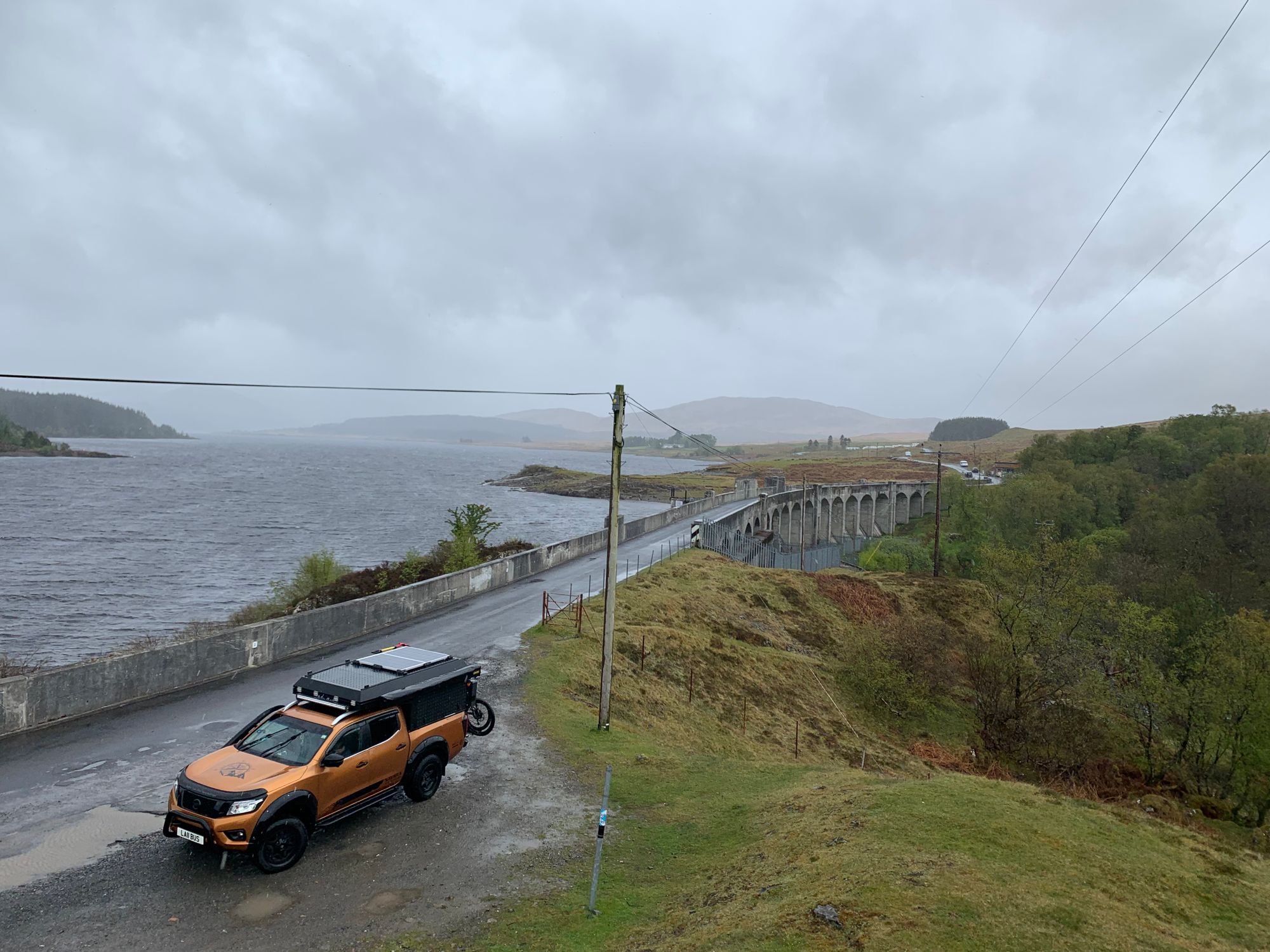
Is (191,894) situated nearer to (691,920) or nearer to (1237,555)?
(691,920)

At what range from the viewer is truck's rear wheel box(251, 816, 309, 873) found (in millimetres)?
10820

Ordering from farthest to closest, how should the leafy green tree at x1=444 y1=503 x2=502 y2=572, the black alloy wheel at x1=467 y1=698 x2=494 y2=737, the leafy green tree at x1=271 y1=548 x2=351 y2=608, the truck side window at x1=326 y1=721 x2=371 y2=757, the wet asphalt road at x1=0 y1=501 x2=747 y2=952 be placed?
the leafy green tree at x1=271 y1=548 x2=351 y2=608 → the leafy green tree at x1=444 y1=503 x2=502 y2=572 → the black alloy wheel at x1=467 y1=698 x2=494 y2=737 → the truck side window at x1=326 y1=721 x2=371 y2=757 → the wet asphalt road at x1=0 y1=501 x2=747 y2=952

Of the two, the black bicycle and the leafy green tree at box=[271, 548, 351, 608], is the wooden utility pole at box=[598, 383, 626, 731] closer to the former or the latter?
the black bicycle

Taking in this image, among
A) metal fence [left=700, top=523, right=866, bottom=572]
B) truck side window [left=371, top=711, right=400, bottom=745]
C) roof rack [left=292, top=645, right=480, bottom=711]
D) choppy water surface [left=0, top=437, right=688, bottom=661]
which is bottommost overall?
choppy water surface [left=0, top=437, right=688, bottom=661]

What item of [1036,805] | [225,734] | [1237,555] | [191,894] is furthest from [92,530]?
[1237,555]

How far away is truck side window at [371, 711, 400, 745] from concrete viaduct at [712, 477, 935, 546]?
174 feet

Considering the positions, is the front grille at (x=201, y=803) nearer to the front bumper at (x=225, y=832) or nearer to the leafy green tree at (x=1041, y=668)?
the front bumper at (x=225, y=832)

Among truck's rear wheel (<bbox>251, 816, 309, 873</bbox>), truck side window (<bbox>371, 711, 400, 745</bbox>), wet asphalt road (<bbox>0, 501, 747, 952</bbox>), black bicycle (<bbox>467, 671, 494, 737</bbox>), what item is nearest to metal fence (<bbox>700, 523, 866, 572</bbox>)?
black bicycle (<bbox>467, 671, 494, 737</bbox>)

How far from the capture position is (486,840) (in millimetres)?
12727

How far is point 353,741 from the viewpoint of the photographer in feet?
40.2

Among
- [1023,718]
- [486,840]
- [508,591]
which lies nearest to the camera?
[486,840]

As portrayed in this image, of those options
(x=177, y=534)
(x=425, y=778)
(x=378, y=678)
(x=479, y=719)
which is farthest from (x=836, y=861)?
(x=177, y=534)

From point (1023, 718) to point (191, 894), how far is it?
31.5 meters

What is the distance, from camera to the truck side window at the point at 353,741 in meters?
12.0
